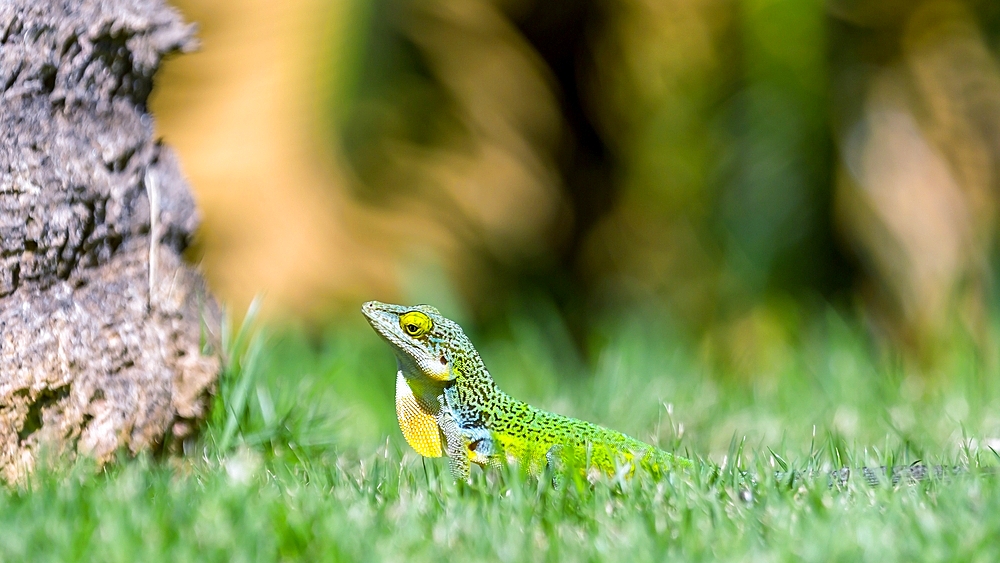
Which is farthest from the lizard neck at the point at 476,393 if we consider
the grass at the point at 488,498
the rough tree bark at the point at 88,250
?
the rough tree bark at the point at 88,250

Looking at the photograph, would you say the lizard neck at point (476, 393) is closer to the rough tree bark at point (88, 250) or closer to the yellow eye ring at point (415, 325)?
the yellow eye ring at point (415, 325)

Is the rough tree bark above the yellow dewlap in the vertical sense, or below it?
above

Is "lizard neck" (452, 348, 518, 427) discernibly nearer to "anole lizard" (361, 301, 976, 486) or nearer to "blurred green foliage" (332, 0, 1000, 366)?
"anole lizard" (361, 301, 976, 486)

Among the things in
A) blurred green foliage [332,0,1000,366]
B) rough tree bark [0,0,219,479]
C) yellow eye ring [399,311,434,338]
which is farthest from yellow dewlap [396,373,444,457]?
blurred green foliage [332,0,1000,366]

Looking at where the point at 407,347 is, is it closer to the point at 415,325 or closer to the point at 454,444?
the point at 415,325

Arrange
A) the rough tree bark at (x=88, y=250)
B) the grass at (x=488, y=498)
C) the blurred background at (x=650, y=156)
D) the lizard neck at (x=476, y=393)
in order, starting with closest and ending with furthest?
the grass at (x=488, y=498) < the rough tree bark at (x=88, y=250) < the lizard neck at (x=476, y=393) < the blurred background at (x=650, y=156)

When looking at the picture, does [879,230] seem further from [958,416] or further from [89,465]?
[89,465]
